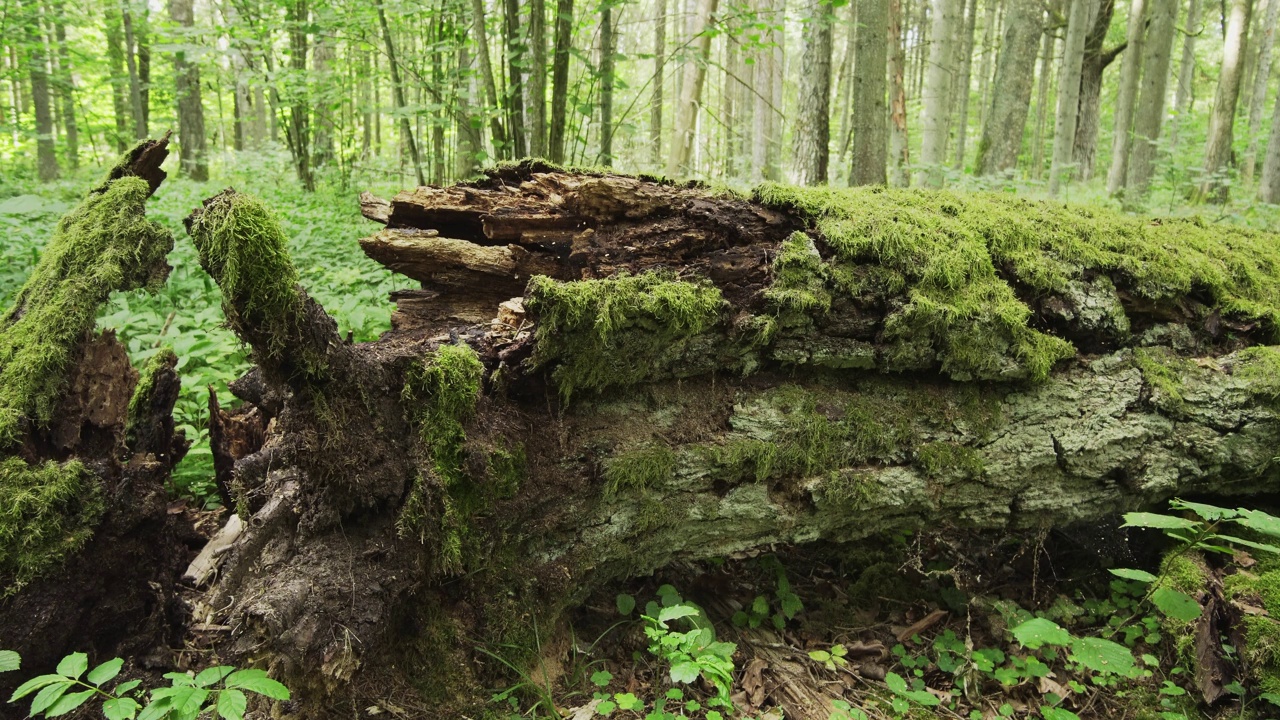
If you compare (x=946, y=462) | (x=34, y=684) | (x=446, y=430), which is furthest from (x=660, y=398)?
(x=34, y=684)

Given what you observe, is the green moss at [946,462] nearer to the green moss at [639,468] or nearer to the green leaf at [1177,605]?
the green leaf at [1177,605]

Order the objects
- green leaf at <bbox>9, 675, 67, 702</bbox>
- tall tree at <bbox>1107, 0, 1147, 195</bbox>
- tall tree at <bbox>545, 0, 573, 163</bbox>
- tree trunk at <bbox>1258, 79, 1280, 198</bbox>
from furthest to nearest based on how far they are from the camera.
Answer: tall tree at <bbox>1107, 0, 1147, 195</bbox>
tree trunk at <bbox>1258, 79, 1280, 198</bbox>
tall tree at <bbox>545, 0, 573, 163</bbox>
green leaf at <bbox>9, 675, 67, 702</bbox>

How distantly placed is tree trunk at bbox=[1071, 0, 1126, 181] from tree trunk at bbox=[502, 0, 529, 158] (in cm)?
949

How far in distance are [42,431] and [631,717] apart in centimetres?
235

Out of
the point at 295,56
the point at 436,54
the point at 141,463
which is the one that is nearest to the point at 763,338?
the point at 141,463

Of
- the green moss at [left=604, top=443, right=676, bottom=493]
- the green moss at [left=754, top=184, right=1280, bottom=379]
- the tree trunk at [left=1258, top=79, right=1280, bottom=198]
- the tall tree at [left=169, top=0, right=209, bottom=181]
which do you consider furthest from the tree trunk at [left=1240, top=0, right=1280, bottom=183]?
the tall tree at [left=169, top=0, right=209, bottom=181]

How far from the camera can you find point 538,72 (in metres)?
5.31

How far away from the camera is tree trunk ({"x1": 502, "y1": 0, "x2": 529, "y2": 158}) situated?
5.38 meters

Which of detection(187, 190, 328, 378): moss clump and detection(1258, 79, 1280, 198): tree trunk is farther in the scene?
detection(1258, 79, 1280, 198): tree trunk

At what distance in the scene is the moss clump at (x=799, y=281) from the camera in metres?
2.44

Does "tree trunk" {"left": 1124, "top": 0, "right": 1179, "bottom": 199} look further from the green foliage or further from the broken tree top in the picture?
the green foliage

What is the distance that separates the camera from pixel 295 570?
2.00 metres

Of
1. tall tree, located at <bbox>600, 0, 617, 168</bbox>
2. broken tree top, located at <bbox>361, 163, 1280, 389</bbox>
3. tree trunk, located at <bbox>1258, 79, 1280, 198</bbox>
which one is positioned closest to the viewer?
broken tree top, located at <bbox>361, 163, 1280, 389</bbox>

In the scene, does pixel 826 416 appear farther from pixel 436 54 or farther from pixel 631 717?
pixel 436 54
